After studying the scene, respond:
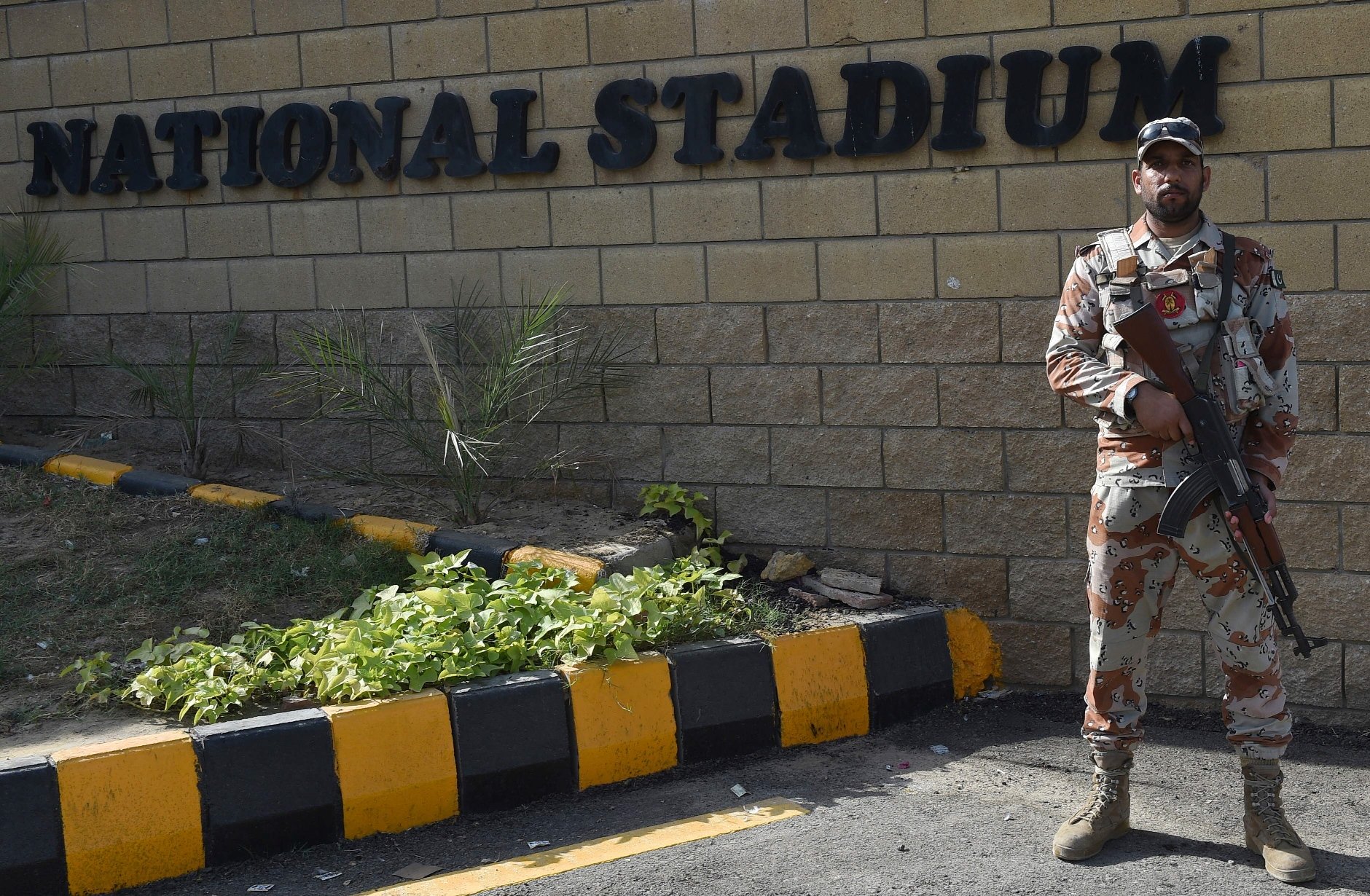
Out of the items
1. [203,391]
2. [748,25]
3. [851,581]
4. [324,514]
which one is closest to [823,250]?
[748,25]

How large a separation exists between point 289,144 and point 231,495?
1.64 m

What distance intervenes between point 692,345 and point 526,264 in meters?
0.84

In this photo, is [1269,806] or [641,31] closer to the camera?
[1269,806]

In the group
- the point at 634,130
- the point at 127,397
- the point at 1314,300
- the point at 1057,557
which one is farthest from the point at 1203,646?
the point at 127,397

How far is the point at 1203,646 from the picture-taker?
199 inches

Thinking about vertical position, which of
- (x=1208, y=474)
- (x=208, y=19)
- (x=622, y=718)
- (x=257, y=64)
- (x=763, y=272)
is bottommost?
(x=622, y=718)

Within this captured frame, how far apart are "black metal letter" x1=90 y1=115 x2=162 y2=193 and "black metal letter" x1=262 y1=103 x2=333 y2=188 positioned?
26.2 inches

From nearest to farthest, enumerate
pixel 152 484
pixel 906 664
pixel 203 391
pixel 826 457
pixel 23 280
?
pixel 906 664, pixel 826 457, pixel 152 484, pixel 23 280, pixel 203 391

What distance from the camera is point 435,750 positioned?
4.20 metres

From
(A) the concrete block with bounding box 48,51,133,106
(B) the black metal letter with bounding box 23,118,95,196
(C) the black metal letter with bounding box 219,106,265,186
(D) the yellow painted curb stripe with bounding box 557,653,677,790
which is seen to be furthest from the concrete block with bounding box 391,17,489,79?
(D) the yellow painted curb stripe with bounding box 557,653,677,790

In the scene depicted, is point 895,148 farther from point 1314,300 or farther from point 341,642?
point 341,642

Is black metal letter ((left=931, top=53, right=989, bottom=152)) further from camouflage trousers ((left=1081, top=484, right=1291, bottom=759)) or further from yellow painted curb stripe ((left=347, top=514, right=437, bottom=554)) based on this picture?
yellow painted curb stripe ((left=347, top=514, right=437, bottom=554))

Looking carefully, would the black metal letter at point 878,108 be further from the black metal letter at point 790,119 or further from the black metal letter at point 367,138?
the black metal letter at point 367,138

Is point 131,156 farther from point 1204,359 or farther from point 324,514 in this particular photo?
point 1204,359
